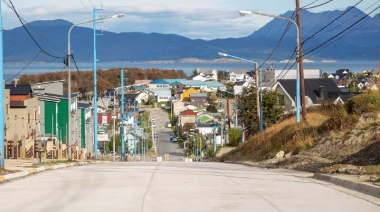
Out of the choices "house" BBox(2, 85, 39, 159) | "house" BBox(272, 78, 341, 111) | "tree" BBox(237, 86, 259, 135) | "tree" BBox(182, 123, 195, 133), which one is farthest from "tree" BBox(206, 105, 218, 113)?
"house" BBox(2, 85, 39, 159)

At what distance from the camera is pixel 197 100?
160m

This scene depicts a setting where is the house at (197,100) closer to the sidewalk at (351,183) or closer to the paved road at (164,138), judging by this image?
the paved road at (164,138)

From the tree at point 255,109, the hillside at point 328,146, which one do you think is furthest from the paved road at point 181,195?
the tree at point 255,109

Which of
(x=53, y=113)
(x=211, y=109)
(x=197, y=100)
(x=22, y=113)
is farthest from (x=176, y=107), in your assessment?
(x=22, y=113)

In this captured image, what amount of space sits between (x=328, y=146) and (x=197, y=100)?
13104 centimetres

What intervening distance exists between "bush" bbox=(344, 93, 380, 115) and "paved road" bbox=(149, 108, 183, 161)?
49.7 metres

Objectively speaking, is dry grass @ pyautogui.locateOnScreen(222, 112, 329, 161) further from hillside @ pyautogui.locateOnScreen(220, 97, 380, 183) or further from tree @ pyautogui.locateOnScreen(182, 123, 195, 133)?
tree @ pyautogui.locateOnScreen(182, 123, 195, 133)

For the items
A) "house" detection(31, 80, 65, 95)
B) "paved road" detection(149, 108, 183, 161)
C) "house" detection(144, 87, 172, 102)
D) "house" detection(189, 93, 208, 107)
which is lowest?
"paved road" detection(149, 108, 183, 161)

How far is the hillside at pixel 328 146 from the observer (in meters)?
23.3

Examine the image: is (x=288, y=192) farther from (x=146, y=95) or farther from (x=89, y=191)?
(x=146, y=95)

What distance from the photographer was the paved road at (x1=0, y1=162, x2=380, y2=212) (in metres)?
13.5

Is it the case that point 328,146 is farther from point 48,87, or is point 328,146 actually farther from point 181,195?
point 48,87

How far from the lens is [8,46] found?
6731 centimetres

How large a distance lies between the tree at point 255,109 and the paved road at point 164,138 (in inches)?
631
